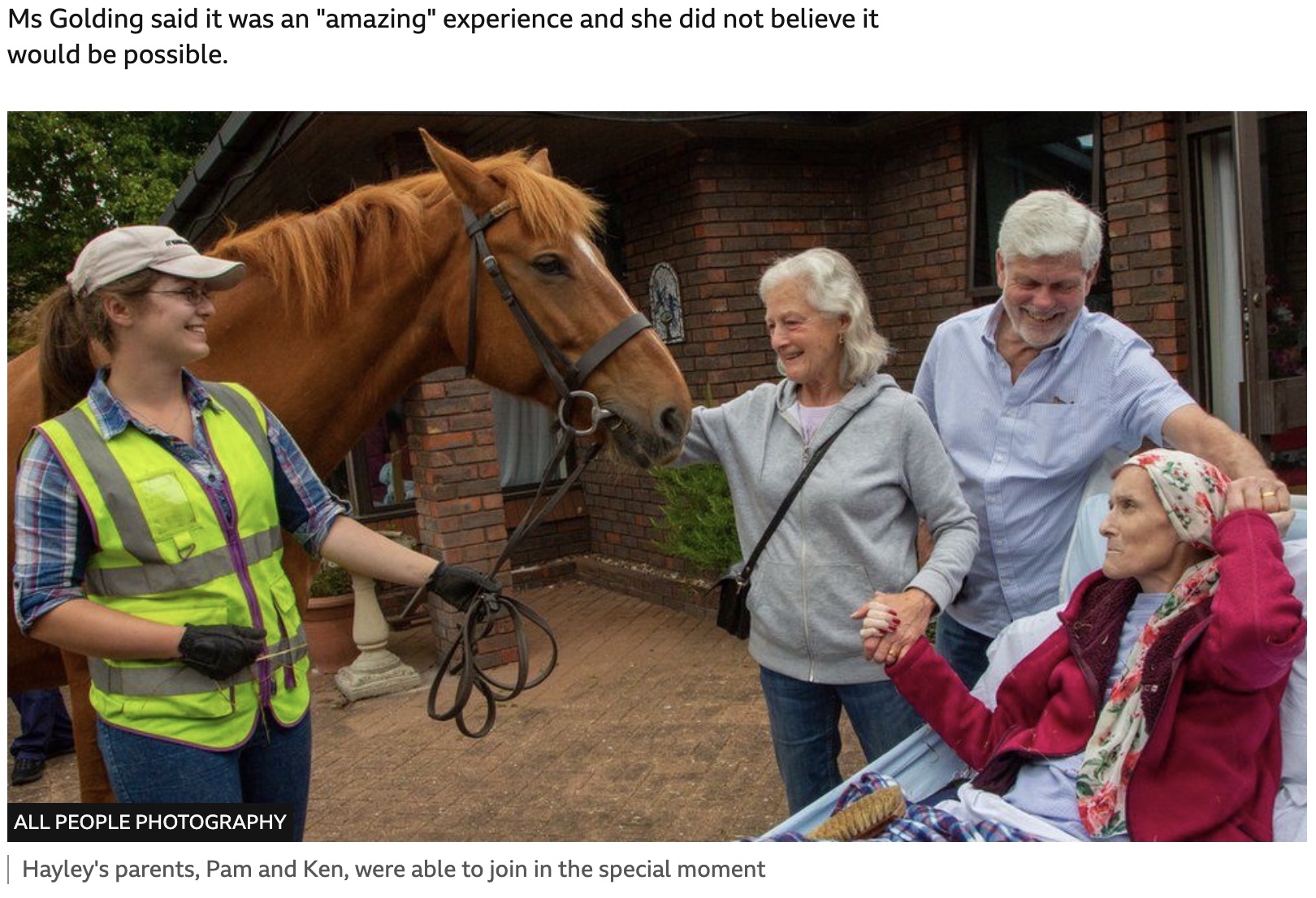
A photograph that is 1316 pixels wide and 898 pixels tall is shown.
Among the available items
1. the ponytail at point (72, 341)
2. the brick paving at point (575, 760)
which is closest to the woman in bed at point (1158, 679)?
the ponytail at point (72, 341)

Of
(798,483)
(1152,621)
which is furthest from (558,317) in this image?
(1152,621)

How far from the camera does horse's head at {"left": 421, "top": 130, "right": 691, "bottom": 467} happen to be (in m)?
2.46

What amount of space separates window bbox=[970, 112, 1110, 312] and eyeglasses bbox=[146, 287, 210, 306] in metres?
4.86

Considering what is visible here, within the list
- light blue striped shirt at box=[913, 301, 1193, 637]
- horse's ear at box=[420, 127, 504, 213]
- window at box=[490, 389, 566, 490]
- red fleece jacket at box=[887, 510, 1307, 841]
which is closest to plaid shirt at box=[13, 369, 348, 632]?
horse's ear at box=[420, 127, 504, 213]

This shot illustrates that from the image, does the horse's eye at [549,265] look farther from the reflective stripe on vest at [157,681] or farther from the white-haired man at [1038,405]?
the reflective stripe on vest at [157,681]

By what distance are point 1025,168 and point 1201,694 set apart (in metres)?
4.78

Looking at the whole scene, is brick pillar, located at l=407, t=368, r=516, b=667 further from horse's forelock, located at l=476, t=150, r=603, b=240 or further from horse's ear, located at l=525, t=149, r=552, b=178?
horse's forelock, located at l=476, t=150, r=603, b=240

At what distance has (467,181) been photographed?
2.52 metres

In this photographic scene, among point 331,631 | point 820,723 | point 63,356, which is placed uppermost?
point 63,356

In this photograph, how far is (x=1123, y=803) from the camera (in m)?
1.93

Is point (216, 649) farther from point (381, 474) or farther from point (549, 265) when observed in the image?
point (381, 474)

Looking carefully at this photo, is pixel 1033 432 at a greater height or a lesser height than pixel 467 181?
lesser
